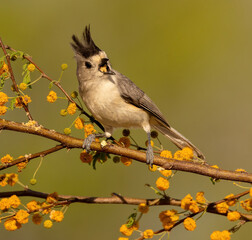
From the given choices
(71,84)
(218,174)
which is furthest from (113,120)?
(71,84)

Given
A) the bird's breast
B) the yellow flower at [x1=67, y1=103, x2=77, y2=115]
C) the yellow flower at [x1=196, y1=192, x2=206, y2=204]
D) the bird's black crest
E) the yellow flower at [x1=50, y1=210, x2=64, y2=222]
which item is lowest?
the yellow flower at [x1=50, y1=210, x2=64, y2=222]

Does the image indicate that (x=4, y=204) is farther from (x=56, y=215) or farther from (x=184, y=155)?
(x=184, y=155)

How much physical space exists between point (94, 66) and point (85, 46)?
25cm

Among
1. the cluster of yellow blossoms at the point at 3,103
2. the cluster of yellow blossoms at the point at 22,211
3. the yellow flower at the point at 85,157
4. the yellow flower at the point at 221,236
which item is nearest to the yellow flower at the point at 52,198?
the cluster of yellow blossoms at the point at 22,211

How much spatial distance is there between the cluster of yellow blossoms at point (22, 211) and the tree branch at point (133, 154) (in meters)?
0.22

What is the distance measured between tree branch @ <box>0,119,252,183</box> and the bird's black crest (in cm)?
94

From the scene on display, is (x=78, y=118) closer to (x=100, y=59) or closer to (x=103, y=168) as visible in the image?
(x=100, y=59)

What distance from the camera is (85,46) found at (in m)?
2.55

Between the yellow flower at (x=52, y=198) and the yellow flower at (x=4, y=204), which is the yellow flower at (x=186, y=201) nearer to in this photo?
the yellow flower at (x=52, y=198)

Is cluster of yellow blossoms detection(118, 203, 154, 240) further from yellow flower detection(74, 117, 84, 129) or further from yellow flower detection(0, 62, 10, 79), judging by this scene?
yellow flower detection(0, 62, 10, 79)

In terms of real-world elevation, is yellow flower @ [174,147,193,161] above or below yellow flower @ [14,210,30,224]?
above

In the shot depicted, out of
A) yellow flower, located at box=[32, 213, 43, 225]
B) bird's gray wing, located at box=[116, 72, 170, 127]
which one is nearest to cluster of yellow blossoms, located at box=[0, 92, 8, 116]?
yellow flower, located at box=[32, 213, 43, 225]

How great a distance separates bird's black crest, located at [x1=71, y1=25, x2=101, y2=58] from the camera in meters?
2.51

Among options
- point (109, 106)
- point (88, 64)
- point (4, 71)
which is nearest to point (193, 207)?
point (4, 71)
